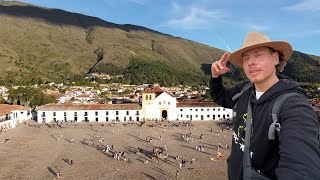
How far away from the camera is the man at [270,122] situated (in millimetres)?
1759

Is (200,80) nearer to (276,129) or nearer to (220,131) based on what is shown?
(220,131)

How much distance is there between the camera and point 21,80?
119562 millimetres

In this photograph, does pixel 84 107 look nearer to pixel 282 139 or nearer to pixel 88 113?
pixel 88 113

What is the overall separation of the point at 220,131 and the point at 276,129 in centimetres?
4552

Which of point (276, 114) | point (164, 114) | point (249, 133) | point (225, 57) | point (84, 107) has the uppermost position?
point (225, 57)

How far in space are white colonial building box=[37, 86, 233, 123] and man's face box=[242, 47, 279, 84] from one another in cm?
5350

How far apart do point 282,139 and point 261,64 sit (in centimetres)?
66

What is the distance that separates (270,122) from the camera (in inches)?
82.0

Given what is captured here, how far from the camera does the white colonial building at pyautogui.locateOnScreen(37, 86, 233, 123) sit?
55344mm

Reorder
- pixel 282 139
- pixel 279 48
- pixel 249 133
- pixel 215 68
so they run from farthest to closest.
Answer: pixel 215 68 → pixel 279 48 → pixel 249 133 → pixel 282 139

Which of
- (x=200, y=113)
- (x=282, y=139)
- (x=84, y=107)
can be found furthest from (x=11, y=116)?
(x=282, y=139)

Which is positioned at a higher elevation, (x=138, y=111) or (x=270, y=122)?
(x=270, y=122)

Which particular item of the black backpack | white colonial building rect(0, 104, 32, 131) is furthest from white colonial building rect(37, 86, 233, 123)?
the black backpack

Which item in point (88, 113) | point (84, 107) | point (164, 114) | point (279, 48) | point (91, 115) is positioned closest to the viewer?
point (279, 48)
